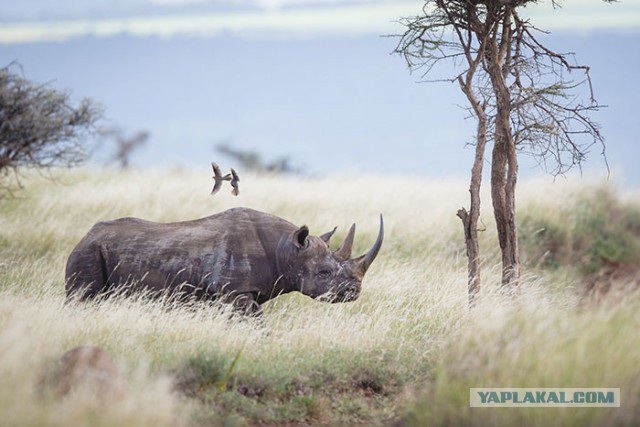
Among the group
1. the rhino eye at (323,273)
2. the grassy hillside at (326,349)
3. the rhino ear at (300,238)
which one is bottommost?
the grassy hillside at (326,349)

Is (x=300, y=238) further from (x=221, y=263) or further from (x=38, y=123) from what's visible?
(x=38, y=123)

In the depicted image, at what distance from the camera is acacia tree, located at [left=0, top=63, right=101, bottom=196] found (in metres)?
17.5

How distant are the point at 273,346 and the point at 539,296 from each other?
14.0 ft

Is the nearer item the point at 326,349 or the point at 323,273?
the point at 326,349

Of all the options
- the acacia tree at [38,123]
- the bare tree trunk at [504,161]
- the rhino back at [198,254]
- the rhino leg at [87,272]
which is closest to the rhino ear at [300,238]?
the rhino back at [198,254]

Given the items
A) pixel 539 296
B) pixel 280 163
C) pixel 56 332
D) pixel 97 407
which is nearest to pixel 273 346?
pixel 56 332

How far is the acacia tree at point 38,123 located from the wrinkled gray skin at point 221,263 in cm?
808

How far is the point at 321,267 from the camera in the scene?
9.88 metres

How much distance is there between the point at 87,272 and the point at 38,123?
8.35 metres

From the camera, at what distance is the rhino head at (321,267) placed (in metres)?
9.78

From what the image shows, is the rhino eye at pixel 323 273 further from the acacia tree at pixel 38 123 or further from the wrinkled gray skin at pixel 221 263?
the acacia tree at pixel 38 123

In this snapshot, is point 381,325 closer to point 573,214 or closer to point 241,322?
point 241,322

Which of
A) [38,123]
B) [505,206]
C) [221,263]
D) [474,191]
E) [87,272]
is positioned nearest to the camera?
[221,263]

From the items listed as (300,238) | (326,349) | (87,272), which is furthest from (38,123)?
(326,349)
